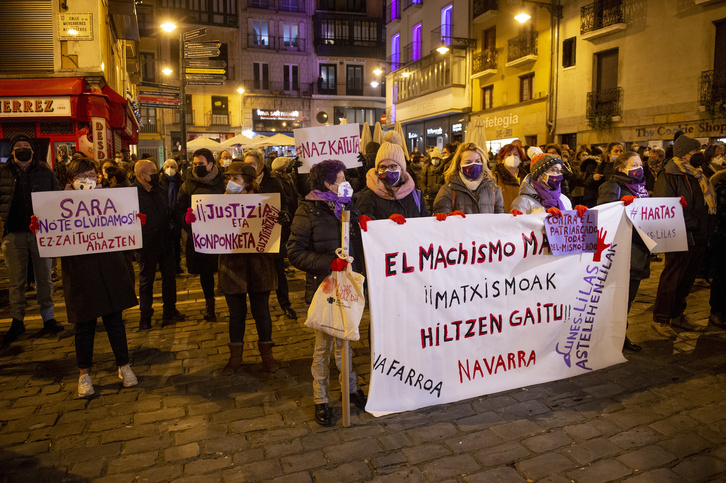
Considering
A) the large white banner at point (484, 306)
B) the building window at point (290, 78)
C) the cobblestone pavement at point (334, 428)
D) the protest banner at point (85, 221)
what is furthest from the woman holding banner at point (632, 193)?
the building window at point (290, 78)

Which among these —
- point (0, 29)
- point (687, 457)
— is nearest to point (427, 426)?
point (687, 457)

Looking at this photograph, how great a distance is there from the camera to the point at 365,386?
4.54 meters

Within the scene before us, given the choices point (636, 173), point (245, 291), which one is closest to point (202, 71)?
point (245, 291)

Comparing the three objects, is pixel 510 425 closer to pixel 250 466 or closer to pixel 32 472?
pixel 250 466

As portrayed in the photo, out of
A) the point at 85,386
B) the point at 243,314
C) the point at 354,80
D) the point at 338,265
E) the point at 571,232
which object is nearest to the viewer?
the point at 338,265

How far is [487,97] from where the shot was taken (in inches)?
1070

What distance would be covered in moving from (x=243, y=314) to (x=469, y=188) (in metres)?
2.42

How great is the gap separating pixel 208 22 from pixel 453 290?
43858 millimetres

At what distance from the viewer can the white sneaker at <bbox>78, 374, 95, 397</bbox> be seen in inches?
173

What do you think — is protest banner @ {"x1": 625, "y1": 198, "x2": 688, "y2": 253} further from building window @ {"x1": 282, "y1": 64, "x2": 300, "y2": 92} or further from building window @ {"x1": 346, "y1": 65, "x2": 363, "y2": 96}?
building window @ {"x1": 346, "y1": 65, "x2": 363, "y2": 96}

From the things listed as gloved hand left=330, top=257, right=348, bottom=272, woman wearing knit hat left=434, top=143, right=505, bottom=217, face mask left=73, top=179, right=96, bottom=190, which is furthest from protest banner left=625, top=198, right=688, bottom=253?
face mask left=73, top=179, right=96, bottom=190

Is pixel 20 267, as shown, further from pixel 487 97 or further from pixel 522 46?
pixel 487 97

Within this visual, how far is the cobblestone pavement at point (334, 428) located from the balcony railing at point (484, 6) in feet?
77.5

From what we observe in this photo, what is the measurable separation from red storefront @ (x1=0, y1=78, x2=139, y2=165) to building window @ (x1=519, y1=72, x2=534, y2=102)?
672 inches
